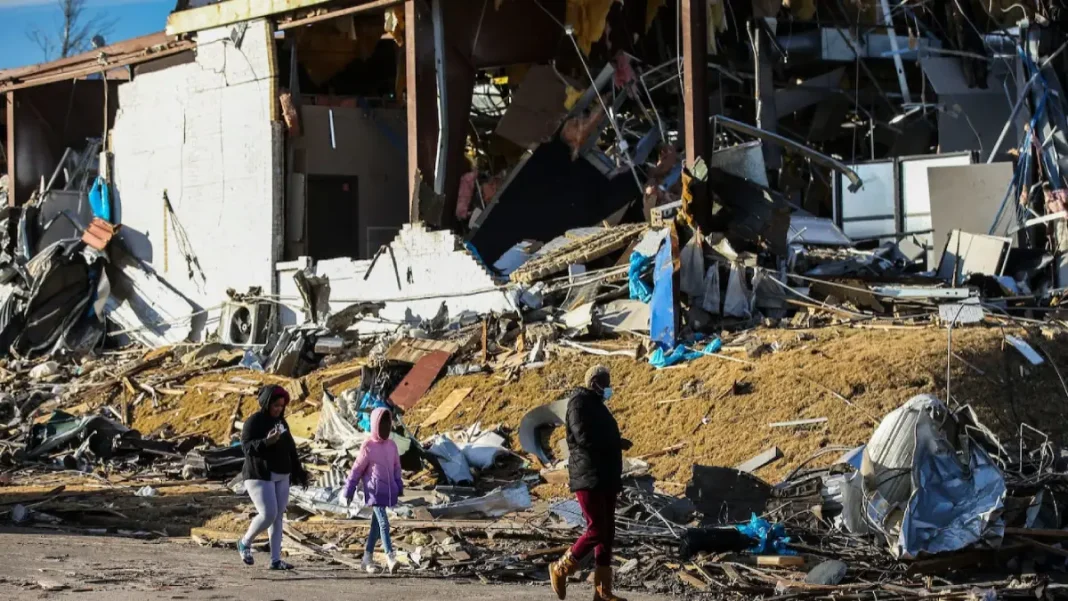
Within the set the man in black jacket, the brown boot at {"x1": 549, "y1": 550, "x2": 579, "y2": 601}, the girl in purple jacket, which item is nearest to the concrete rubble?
the girl in purple jacket

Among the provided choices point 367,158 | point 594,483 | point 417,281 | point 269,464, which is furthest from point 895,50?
point 594,483

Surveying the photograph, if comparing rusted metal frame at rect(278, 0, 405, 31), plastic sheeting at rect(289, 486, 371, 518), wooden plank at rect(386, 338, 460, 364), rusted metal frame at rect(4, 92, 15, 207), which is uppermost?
rusted metal frame at rect(278, 0, 405, 31)

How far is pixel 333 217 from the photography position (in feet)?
84.7

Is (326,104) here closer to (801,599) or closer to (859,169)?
(859,169)

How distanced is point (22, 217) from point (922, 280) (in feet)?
61.3

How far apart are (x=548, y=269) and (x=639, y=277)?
2.11 meters

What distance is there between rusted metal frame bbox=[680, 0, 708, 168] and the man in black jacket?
32.5 feet

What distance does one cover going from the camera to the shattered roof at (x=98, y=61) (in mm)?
26453

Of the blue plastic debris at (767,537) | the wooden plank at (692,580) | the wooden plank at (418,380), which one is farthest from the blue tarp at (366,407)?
the wooden plank at (692,580)

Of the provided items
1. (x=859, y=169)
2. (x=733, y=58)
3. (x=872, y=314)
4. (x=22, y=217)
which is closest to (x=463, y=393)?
(x=872, y=314)

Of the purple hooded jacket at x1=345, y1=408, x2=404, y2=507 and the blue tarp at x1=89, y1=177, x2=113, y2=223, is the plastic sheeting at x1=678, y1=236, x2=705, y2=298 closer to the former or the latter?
the purple hooded jacket at x1=345, y1=408, x2=404, y2=507

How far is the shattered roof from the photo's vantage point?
2645 cm

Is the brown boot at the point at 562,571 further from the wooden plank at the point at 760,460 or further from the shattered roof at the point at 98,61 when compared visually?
the shattered roof at the point at 98,61

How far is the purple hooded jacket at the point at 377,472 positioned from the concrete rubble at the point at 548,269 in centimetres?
72
